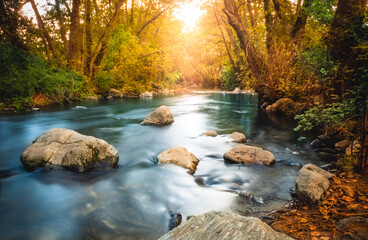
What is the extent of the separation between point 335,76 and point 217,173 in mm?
3378

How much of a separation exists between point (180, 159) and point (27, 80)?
10444 mm

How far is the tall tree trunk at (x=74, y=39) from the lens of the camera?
581 inches

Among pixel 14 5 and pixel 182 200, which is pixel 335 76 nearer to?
pixel 182 200

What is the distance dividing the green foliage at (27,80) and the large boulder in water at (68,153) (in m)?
8.28

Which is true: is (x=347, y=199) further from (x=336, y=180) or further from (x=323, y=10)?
(x=323, y=10)

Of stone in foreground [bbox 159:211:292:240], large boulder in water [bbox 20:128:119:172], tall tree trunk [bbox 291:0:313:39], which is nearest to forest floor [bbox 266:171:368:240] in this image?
stone in foreground [bbox 159:211:292:240]

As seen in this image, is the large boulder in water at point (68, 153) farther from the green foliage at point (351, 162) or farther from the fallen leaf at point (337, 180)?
the green foliage at point (351, 162)

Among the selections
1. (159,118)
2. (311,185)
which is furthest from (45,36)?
(311,185)

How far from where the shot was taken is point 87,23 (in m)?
16.4

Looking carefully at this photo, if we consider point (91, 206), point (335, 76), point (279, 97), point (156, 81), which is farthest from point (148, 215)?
point (156, 81)

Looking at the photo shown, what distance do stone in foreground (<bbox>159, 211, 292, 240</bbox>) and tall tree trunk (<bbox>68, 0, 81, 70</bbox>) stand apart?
16257mm

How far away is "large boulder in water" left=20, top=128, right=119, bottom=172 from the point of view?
4.00 metres

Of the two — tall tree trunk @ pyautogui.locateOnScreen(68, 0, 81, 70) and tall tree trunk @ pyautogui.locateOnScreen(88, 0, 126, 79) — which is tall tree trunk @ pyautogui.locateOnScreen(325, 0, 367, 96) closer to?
tall tree trunk @ pyautogui.locateOnScreen(68, 0, 81, 70)

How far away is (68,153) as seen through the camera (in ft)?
13.2
